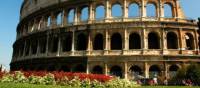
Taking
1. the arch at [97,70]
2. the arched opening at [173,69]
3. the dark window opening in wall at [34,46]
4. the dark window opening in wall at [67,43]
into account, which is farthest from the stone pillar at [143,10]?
the dark window opening in wall at [34,46]

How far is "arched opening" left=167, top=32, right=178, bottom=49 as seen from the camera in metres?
35.4

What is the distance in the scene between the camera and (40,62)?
130 feet

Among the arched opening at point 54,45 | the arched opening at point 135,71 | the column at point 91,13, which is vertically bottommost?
the arched opening at point 135,71

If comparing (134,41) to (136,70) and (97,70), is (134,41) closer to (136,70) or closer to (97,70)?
(136,70)

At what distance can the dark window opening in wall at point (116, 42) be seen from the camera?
35878mm

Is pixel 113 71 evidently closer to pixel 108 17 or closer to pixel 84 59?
pixel 84 59

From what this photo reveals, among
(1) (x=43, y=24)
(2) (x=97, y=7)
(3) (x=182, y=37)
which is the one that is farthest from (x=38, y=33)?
(3) (x=182, y=37)

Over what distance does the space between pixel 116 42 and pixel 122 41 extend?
1263 mm

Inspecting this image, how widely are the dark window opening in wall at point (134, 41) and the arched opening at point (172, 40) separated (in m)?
3.54

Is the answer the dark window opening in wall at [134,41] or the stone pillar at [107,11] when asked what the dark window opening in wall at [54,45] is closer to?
the stone pillar at [107,11]

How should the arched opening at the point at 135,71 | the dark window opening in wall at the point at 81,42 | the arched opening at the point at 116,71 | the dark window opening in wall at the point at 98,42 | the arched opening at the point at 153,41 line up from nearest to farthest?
1. the arched opening at the point at 135,71
2. the arched opening at the point at 116,71
3. the arched opening at the point at 153,41
4. the dark window opening in wall at the point at 98,42
5. the dark window opening in wall at the point at 81,42

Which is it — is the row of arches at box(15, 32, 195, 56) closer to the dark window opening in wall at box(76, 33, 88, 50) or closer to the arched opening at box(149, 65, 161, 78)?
the dark window opening in wall at box(76, 33, 88, 50)

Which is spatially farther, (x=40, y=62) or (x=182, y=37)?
(x=40, y=62)

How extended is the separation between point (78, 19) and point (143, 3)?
26.8 feet
